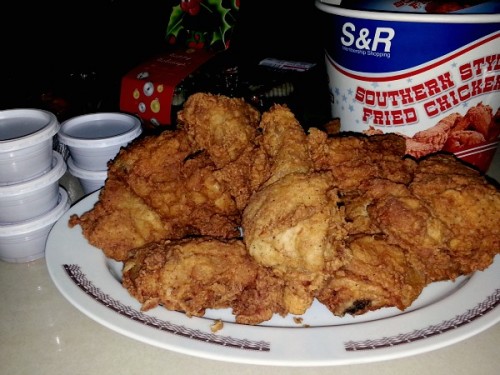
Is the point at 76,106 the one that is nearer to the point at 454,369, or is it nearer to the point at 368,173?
the point at 368,173

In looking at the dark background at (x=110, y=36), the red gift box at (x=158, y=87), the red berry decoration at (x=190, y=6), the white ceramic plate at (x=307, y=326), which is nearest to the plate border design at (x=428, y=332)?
the white ceramic plate at (x=307, y=326)

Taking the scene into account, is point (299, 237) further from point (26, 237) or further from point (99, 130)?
point (99, 130)

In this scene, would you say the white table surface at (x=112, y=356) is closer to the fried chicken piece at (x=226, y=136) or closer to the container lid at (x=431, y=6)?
the fried chicken piece at (x=226, y=136)

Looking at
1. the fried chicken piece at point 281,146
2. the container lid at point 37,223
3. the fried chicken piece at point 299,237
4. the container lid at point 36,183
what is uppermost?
the fried chicken piece at point 281,146

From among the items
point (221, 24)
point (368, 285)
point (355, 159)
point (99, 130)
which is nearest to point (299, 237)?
point (368, 285)

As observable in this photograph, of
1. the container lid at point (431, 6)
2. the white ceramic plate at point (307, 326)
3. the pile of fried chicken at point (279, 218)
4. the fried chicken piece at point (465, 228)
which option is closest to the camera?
the white ceramic plate at point (307, 326)

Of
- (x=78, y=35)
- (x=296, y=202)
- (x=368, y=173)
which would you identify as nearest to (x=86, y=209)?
(x=296, y=202)

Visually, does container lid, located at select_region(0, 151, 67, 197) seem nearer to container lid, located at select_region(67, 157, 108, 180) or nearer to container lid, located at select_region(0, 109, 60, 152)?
container lid, located at select_region(0, 109, 60, 152)
